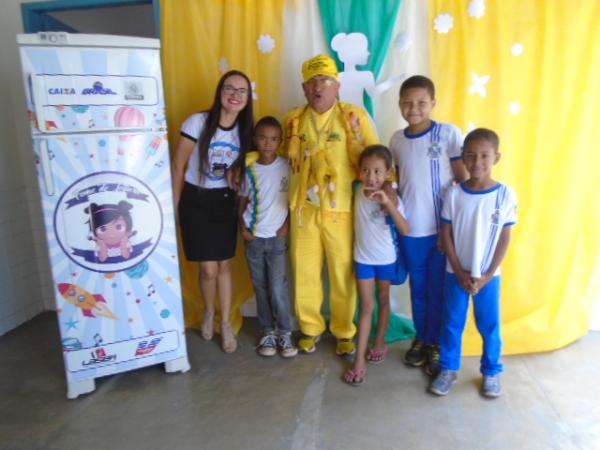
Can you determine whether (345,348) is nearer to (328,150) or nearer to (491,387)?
(491,387)

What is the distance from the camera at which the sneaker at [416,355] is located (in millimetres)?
2377

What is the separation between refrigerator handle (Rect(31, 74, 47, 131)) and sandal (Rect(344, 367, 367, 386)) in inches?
73.3

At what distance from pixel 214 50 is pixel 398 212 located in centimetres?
149

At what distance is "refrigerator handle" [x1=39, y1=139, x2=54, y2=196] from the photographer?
1962 mm

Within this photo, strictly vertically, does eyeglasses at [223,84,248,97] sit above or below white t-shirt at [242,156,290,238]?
above

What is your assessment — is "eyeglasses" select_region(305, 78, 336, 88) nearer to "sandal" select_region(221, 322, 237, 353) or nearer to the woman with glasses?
the woman with glasses

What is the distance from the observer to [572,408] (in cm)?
202

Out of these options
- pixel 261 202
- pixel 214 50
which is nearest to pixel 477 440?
pixel 261 202

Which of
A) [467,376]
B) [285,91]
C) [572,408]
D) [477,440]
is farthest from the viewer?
[285,91]

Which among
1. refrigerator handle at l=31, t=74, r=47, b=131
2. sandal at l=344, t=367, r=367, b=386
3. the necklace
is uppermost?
refrigerator handle at l=31, t=74, r=47, b=131

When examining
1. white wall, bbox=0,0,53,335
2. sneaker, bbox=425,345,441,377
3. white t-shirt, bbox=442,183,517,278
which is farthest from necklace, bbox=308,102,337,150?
white wall, bbox=0,0,53,335

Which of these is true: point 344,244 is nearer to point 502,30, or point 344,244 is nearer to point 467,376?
point 467,376

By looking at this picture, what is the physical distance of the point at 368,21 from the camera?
7.95 feet

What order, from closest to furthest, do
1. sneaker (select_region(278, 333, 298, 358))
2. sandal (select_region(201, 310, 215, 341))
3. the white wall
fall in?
sneaker (select_region(278, 333, 298, 358)) < sandal (select_region(201, 310, 215, 341)) < the white wall
